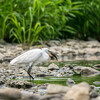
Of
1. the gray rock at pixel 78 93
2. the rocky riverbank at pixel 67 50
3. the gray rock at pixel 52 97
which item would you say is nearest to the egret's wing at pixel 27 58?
the rocky riverbank at pixel 67 50

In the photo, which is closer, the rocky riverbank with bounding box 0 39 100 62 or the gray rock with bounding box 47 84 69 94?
the gray rock with bounding box 47 84 69 94

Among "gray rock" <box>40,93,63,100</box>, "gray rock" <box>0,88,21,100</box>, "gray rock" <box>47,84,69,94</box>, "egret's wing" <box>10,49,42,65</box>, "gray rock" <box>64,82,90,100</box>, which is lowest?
"egret's wing" <box>10,49,42,65</box>

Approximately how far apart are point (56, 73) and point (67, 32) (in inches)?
256

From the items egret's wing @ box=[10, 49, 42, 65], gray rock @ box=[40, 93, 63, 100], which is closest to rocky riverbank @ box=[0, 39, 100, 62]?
egret's wing @ box=[10, 49, 42, 65]

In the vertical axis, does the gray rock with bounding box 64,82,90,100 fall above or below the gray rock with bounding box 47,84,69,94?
above

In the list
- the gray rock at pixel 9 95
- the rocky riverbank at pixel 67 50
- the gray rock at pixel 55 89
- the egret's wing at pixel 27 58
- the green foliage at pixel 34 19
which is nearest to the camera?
the gray rock at pixel 9 95

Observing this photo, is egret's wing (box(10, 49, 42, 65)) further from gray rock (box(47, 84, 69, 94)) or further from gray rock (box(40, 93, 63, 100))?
gray rock (box(40, 93, 63, 100))

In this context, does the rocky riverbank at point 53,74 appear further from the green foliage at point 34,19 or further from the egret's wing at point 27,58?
the green foliage at point 34,19

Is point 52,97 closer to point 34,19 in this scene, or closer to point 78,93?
point 78,93

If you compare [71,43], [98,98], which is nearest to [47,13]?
[71,43]

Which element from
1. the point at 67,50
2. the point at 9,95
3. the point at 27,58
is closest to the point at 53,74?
the point at 27,58

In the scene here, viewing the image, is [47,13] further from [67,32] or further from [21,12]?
[67,32]

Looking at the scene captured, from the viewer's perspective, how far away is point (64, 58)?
9.73 m

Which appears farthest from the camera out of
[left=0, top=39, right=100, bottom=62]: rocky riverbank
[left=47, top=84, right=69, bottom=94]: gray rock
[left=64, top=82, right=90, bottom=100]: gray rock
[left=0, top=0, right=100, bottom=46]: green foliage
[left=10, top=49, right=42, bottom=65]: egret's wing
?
[left=0, top=0, right=100, bottom=46]: green foliage
